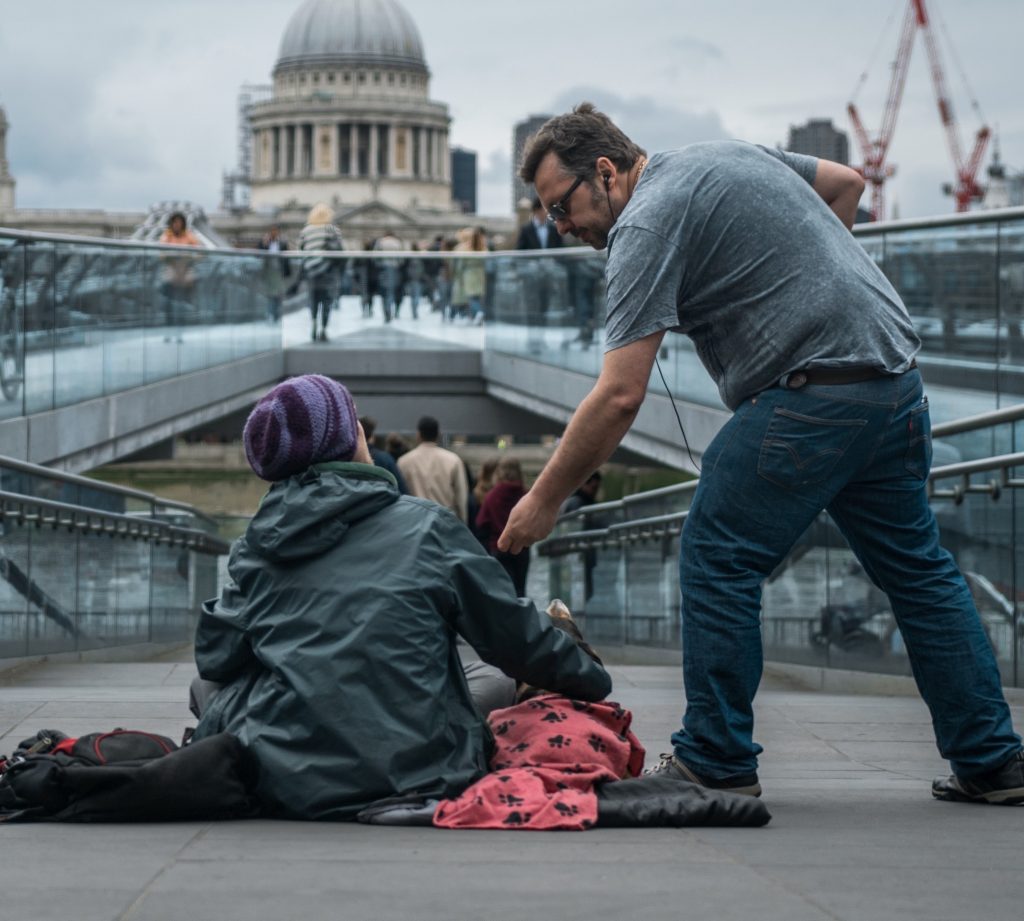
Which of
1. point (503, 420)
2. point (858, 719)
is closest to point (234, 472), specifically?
point (503, 420)

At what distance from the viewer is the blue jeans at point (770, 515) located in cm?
414

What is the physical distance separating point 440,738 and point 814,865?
0.91 meters

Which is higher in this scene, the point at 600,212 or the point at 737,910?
the point at 600,212

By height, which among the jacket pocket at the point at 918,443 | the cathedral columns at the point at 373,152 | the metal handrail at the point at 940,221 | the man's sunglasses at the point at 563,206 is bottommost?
the jacket pocket at the point at 918,443

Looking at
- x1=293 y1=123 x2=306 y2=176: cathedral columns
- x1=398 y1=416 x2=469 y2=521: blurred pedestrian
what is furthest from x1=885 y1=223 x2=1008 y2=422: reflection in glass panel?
x1=293 y1=123 x2=306 y2=176: cathedral columns

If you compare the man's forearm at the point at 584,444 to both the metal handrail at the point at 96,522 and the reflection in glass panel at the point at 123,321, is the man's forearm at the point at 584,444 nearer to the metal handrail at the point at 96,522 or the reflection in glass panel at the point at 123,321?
the metal handrail at the point at 96,522

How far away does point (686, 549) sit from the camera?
4223 mm

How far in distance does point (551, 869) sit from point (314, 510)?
1062mm

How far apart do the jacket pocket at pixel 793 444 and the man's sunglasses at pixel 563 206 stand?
0.65 metres

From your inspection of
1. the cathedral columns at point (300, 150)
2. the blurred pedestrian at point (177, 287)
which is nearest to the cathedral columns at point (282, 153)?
the cathedral columns at point (300, 150)

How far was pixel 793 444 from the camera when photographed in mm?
4133

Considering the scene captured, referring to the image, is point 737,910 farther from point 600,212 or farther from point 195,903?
point 600,212

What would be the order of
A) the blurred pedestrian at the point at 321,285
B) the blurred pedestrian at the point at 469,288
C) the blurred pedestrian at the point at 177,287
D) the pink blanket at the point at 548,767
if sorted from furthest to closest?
the blurred pedestrian at the point at 321,285, the blurred pedestrian at the point at 469,288, the blurred pedestrian at the point at 177,287, the pink blanket at the point at 548,767

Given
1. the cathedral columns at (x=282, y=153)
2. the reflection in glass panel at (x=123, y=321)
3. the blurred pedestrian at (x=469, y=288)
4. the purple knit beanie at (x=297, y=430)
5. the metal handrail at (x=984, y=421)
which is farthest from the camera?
the cathedral columns at (x=282, y=153)
